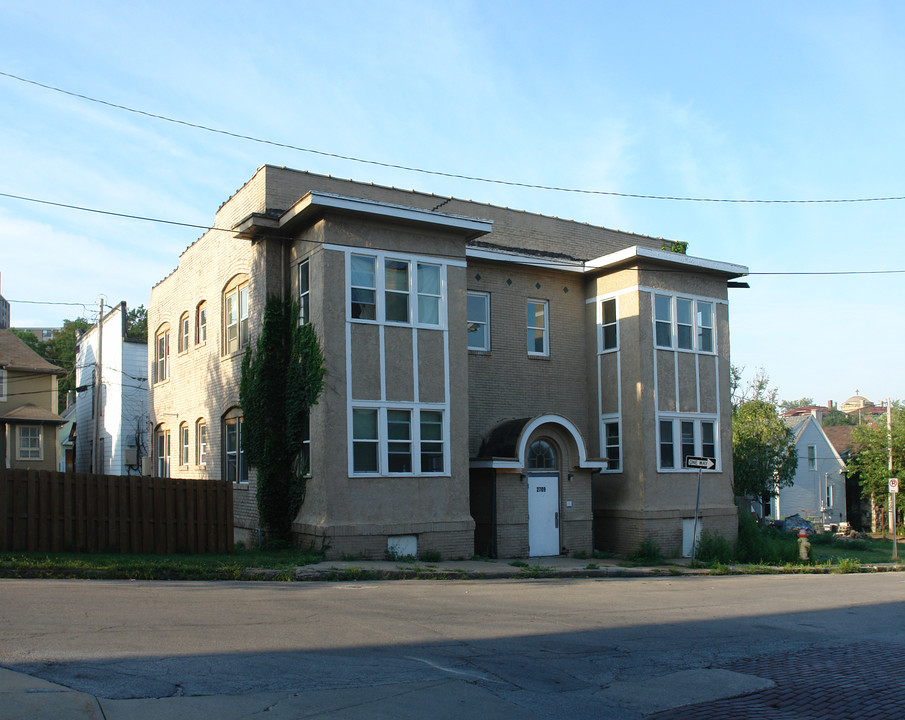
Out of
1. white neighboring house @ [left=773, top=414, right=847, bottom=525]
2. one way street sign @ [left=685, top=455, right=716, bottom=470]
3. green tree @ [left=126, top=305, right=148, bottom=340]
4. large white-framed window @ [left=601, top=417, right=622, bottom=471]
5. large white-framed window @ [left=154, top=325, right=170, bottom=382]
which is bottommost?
white neighboring house @ [left=773, top=414, right=847, bottom=525]

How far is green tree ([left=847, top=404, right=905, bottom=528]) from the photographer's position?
43.2 m

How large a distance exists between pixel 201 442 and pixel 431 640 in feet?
57.2

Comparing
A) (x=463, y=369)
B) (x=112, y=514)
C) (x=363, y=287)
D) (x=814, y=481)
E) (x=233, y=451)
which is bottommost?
(x=814, y=481)

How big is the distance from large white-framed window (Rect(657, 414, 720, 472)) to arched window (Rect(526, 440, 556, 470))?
3317 mm

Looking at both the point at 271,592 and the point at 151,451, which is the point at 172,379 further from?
the point at 271,592

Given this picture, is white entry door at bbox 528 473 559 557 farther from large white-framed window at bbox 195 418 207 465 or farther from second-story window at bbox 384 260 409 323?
large white-framed window at bbox 195 418 207 465

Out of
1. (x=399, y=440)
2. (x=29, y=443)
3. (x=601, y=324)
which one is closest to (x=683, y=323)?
(x=601, y=324)

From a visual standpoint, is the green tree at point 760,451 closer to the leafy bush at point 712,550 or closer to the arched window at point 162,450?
the leafy bush at point 712,550

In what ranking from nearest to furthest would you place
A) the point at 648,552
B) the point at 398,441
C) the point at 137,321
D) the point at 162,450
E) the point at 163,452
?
1. the point at 398,441
2. the point at 648,552
3. the point at 163,452
4. the point at 162,450
5. the point at 137,321

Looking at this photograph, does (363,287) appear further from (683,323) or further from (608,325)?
(683,323)

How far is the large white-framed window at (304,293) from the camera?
19889 millimetres

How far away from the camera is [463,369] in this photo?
2041cm

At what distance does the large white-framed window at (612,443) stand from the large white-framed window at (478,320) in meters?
4.36

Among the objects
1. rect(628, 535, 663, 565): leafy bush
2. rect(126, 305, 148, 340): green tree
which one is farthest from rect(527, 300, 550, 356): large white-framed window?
rect(126, 305, 148, 340): green tree
